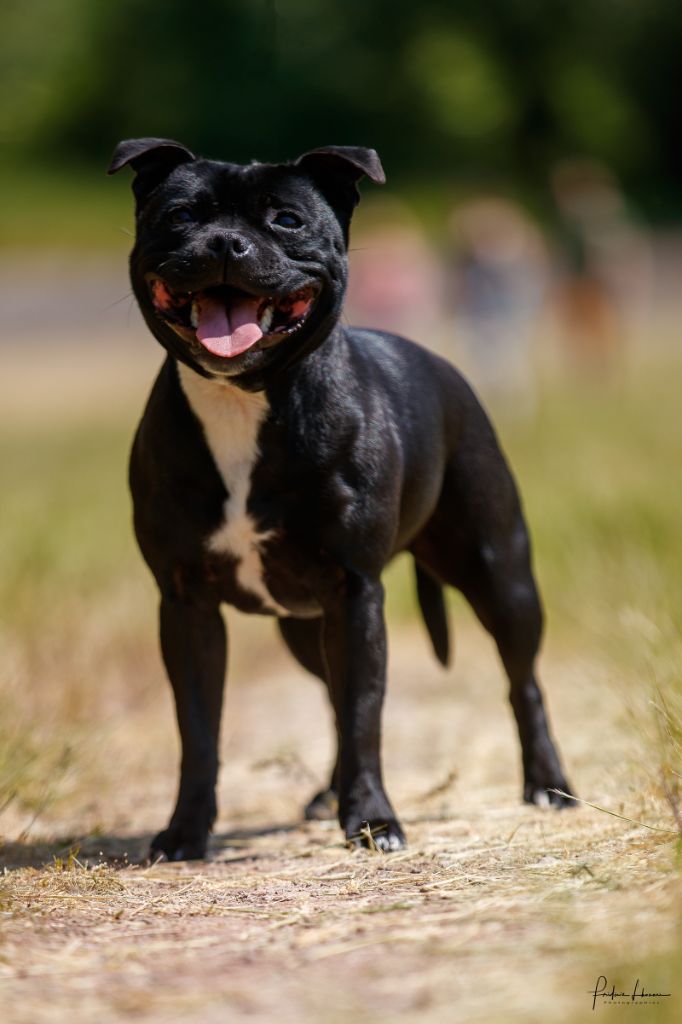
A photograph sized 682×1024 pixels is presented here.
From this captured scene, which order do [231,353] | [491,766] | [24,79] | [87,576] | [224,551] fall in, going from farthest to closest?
[24,79] → [87,576] → [491,766] → [224,551] → [231,353]

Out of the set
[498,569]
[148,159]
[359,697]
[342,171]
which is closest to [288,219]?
[342,171]

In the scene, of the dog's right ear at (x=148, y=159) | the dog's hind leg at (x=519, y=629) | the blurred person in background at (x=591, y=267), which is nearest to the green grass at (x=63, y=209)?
the blurred person in background at (x=591, y=267)

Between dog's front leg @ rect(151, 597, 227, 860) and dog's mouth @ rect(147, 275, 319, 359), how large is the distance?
857 millimetres

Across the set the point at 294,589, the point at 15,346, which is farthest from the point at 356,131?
the point at 294,589

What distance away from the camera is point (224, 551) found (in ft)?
15.4

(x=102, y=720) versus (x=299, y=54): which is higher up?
(x=299, y=54)

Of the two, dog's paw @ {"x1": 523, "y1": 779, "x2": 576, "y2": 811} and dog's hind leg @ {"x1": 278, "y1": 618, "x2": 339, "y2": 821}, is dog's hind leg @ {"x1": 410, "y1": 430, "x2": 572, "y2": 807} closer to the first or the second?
dog's paw @ {"x1": 523, "y1": 779, "x2": 576, "y2": 811}

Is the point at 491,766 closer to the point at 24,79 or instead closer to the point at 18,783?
the point at 18,783

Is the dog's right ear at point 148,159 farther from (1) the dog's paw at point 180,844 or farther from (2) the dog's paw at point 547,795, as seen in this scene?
(2) the dog's paw at point 547,795

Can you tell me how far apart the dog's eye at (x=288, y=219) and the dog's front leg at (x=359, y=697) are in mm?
1001

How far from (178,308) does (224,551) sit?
0.70 metres

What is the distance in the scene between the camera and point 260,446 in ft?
15.3

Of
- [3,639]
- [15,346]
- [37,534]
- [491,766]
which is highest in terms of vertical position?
[15,346]

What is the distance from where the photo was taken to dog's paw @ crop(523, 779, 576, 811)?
5.32 metres
